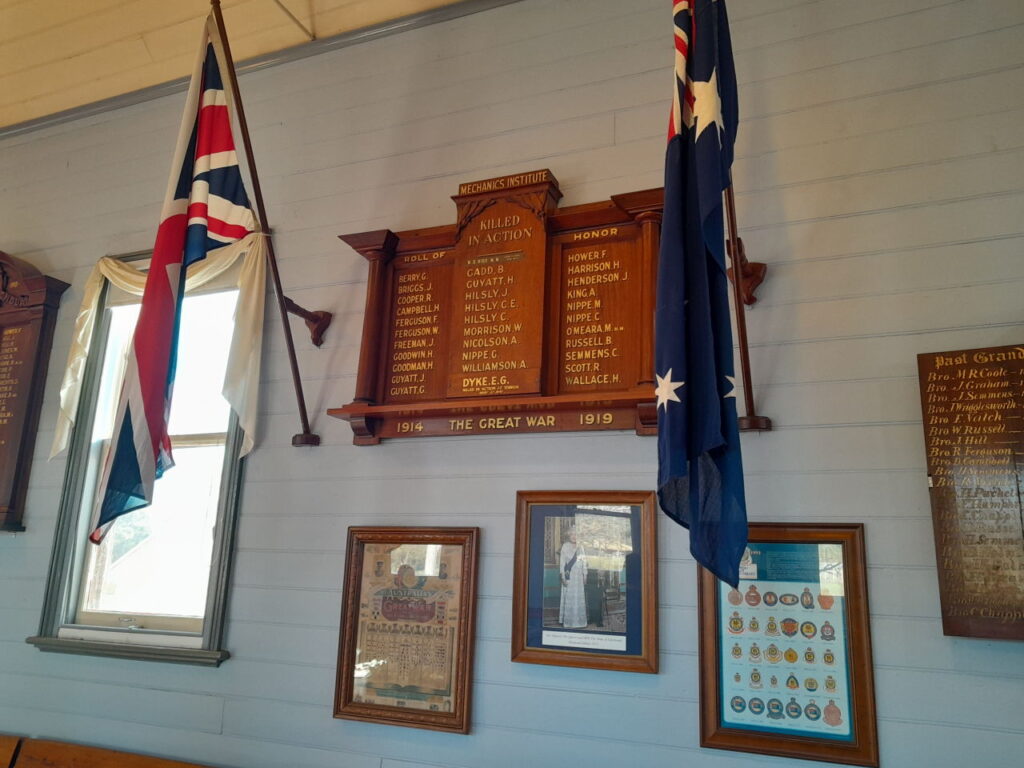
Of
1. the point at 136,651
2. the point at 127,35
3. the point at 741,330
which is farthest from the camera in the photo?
the point at 127,35

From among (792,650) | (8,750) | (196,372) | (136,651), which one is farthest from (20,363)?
(792,650)

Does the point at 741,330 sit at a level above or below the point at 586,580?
above

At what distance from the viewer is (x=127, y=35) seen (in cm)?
334

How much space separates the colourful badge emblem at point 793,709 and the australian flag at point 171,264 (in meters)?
1.86

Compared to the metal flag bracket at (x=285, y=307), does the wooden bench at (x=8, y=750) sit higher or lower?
lower

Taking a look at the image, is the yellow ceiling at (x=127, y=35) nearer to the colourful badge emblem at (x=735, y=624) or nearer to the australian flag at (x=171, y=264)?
the australian flag at (x=171, y=264)

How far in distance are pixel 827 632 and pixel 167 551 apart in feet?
7.91

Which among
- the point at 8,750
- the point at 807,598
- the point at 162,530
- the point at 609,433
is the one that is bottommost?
the point at 8,750

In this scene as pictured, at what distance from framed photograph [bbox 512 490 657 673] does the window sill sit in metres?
1.17

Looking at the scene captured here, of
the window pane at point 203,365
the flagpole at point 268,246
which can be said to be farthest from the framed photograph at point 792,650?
the window pane at point 203,365

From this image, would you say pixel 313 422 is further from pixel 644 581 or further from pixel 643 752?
pixel 643 752

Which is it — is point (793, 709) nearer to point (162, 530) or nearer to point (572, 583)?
point (572, 583)

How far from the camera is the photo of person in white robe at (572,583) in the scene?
227cm

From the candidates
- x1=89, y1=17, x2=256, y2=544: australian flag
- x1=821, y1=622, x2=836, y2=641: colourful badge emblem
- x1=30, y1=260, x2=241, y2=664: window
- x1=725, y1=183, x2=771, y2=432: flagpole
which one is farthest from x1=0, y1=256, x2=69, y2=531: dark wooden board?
x1=821, y1=622, x2=836, y2=641: colourful badge emblem
